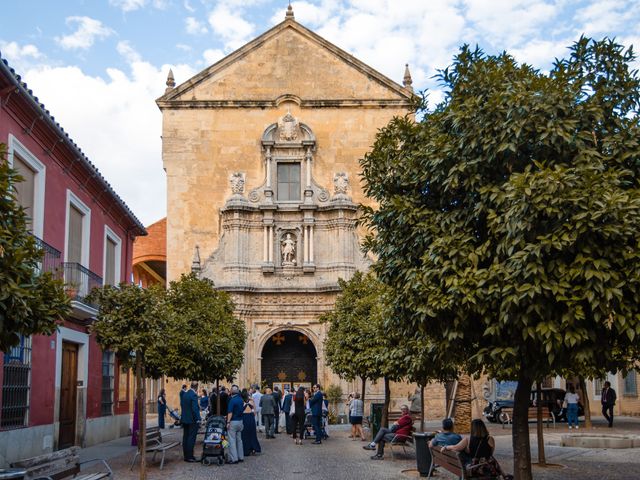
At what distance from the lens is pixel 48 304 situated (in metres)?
8.98

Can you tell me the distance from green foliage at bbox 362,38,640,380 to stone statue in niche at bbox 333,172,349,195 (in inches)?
880

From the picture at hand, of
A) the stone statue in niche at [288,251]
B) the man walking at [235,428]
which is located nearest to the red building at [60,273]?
the man walking at [235,428]

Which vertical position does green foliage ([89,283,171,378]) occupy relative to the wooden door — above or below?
above

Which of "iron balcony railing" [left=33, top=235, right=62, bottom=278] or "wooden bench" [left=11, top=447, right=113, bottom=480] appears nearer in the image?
"wooden bench" [left=11, top=447, right=113, bottom=480]

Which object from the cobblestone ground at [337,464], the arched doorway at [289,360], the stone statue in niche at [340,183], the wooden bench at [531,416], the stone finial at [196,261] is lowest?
the cobblestone ground at [337,464]

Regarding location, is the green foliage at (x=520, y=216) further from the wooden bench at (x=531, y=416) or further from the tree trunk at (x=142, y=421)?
the wooden bench at (x=531, y=416)

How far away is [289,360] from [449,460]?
2207 centimetres

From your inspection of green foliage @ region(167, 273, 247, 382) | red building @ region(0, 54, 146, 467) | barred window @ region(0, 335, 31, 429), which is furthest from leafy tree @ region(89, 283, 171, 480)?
green foliage @ region(167, 273, 247, 382)

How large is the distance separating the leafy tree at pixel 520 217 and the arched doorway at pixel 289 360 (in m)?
23.1

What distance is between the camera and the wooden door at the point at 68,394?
1852 cm

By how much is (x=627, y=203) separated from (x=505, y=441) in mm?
14275

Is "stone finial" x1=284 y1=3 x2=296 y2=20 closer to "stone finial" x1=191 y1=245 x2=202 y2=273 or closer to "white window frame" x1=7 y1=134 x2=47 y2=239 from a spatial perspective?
"stone finial" x1=191 y1=245 x2=202 y2=273

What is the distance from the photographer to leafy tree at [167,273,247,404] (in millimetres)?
19750

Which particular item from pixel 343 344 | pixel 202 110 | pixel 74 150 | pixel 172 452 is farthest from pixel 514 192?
pixel 202 110
